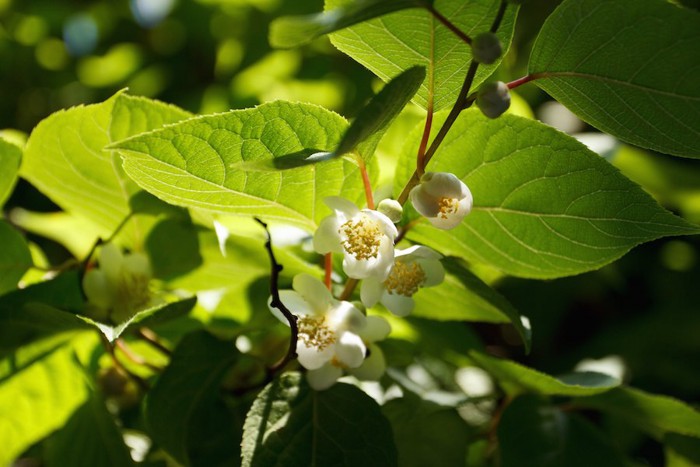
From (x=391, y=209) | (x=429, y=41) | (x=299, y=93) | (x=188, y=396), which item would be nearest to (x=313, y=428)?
(x=188, y=396)

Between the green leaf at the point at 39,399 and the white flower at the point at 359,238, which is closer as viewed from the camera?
the white flower at the point at 359,238

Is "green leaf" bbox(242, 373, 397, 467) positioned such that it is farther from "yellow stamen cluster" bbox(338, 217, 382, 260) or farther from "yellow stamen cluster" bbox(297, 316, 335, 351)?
"yellow stamen cluster" bbox(338, 217, 382, 260)

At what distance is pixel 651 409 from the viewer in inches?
47.4

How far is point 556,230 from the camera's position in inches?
37.2

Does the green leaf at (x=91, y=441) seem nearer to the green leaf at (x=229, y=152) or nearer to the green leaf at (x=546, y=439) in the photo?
the green leaf at (x=229, y=152)

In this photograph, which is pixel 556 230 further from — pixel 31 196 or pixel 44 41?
pixel 44 41

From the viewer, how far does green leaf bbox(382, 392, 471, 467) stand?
3.91 feet

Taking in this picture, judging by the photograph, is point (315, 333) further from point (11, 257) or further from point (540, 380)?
point (11, 257)

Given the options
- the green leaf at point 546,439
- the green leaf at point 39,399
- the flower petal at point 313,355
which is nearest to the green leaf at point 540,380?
the green leaf at point 546,439

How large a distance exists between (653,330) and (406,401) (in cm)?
119

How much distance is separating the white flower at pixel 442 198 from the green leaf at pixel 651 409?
525 mm

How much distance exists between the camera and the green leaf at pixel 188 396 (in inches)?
41.0

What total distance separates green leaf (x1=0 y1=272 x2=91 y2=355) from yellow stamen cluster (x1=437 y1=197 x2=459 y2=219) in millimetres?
478

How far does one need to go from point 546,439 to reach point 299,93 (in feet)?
4.27
